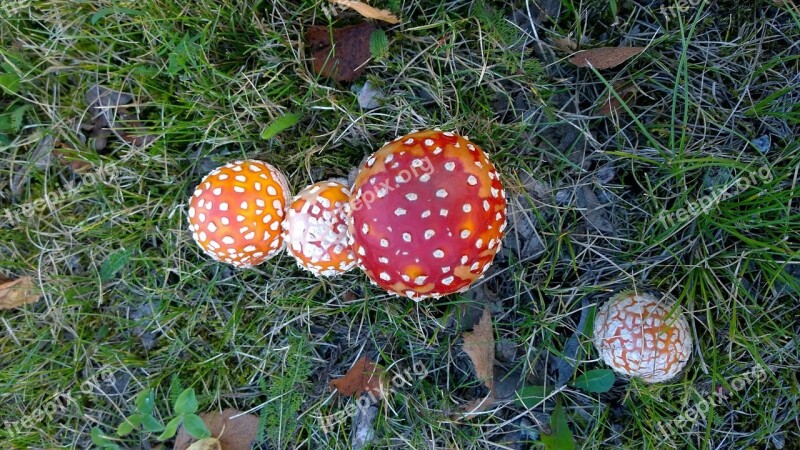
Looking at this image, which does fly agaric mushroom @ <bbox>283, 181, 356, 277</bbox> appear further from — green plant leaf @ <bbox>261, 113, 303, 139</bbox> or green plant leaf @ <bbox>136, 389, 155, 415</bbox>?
green plant leaf @ <bbox>136, 389, 155, 415</bbox>

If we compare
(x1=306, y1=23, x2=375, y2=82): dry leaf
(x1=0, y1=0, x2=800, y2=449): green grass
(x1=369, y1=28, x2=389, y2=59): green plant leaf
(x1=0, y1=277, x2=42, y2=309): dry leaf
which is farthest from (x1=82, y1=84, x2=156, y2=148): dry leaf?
(x1=369, y1=28, x2=389, y2=59): green plant leaf

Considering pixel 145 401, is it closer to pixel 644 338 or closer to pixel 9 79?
pixel 9 79

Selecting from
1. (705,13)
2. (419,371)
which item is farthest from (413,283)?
(705,13)

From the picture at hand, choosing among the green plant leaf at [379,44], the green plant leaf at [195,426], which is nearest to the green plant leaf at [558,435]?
the green plant leaf at [195,426]

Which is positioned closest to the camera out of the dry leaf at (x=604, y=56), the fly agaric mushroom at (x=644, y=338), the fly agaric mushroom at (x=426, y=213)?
the fly agaric mushroom at (x=426, y=213)

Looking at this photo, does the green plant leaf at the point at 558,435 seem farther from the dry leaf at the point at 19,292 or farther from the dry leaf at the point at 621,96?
the dry leaf at the point at 19,292

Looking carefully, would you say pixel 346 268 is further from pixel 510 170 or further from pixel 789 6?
pixel 789 6
